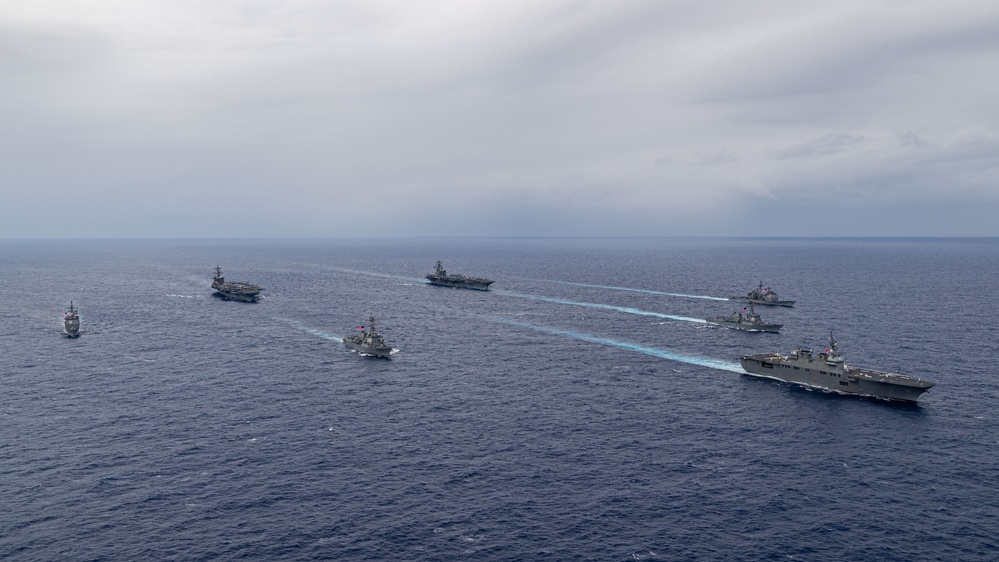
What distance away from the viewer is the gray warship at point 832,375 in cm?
12681

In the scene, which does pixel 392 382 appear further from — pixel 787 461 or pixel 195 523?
pixel 787 461

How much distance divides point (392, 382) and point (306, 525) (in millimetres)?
63605

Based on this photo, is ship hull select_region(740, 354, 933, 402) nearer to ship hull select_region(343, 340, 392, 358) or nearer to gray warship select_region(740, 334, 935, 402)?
gray warship select_region(740, 334, 935, 402)

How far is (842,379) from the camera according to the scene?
13625cm

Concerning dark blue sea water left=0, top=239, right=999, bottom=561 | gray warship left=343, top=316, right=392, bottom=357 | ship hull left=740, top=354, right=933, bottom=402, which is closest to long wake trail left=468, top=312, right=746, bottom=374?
dark blue sea water left=0, top=239, right=999, bottom=561

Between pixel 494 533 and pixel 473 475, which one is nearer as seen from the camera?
pixel 494 533

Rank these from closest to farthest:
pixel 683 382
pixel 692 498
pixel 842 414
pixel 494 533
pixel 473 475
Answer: pixel 494 533 < pixel 692 498 < pixel 473 475 < pixel 842 414 < pixel 683 382

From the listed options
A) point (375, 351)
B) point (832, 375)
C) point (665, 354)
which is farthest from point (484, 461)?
point (832, 375)

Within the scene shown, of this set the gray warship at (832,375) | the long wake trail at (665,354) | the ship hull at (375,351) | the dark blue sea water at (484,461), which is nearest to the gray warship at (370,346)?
the ship hull at (375,351)

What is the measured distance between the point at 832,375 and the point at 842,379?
93.3 inches

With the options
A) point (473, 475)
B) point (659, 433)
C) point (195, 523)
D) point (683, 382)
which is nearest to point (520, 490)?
point (473, 475)

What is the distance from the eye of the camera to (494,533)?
7712cm

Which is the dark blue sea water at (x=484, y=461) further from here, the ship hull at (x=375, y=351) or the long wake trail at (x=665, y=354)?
the ship hull at (x=375, y=351)

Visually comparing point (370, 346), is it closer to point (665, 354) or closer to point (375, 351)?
point (375, 351)
